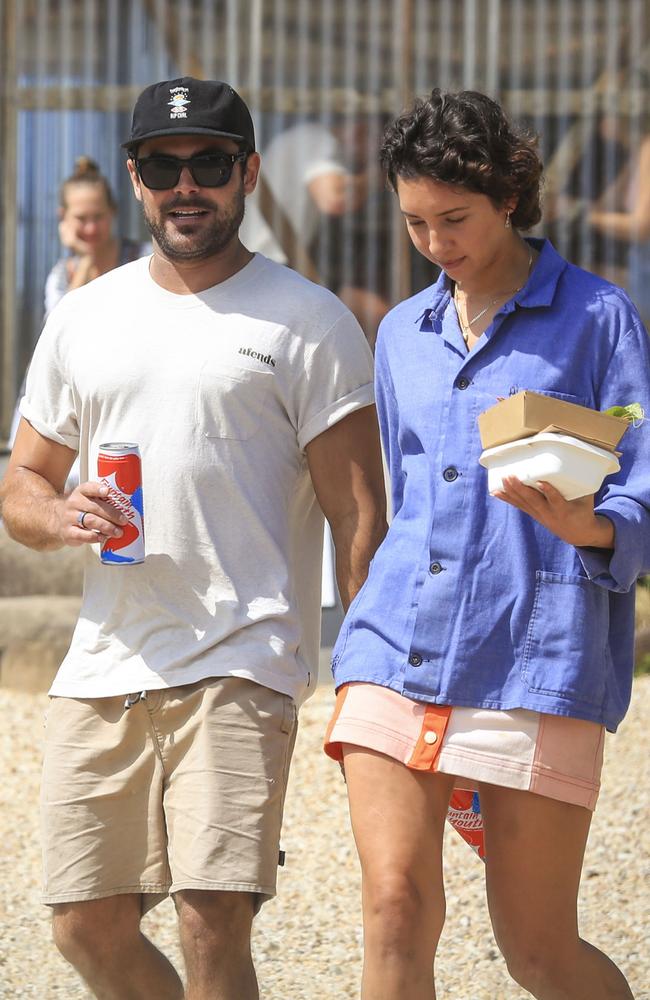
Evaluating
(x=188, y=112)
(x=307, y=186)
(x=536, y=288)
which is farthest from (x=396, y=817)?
(x=307, y=186)

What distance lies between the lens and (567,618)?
10.6ft

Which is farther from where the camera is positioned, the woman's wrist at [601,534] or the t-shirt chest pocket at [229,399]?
the t-shirt chest pocket at [229,399]

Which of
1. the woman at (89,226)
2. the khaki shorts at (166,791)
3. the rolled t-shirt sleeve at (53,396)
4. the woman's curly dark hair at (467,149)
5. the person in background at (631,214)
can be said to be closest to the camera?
the woman's curly dark hair at (467,149)

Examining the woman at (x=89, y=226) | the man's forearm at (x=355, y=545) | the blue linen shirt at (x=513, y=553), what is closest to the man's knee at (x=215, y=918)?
the blue linen shirt at (x=513, y=553)

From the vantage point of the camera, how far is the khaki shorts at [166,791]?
3.49 metres

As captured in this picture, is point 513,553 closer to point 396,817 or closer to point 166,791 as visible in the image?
point 396,817

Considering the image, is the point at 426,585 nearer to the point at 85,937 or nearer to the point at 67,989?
the point at 85,937

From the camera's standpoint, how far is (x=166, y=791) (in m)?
3.62

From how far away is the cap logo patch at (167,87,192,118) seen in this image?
12.0 ft

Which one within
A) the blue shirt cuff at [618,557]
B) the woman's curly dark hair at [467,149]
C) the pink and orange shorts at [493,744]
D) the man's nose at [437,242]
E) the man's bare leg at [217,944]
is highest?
the woman's curly dark hair at [467,149]

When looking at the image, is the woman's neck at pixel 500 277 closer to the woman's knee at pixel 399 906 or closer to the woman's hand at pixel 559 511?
the woman's hand at pixel 559 511

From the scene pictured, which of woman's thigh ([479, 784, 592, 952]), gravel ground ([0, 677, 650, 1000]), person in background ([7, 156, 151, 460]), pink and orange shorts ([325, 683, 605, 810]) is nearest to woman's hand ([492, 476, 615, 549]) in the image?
pink and orange shorts ([325, 683, 605, 810])

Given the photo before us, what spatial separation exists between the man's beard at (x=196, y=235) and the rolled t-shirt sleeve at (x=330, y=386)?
325 millimetres

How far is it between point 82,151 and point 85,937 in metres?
6.04
